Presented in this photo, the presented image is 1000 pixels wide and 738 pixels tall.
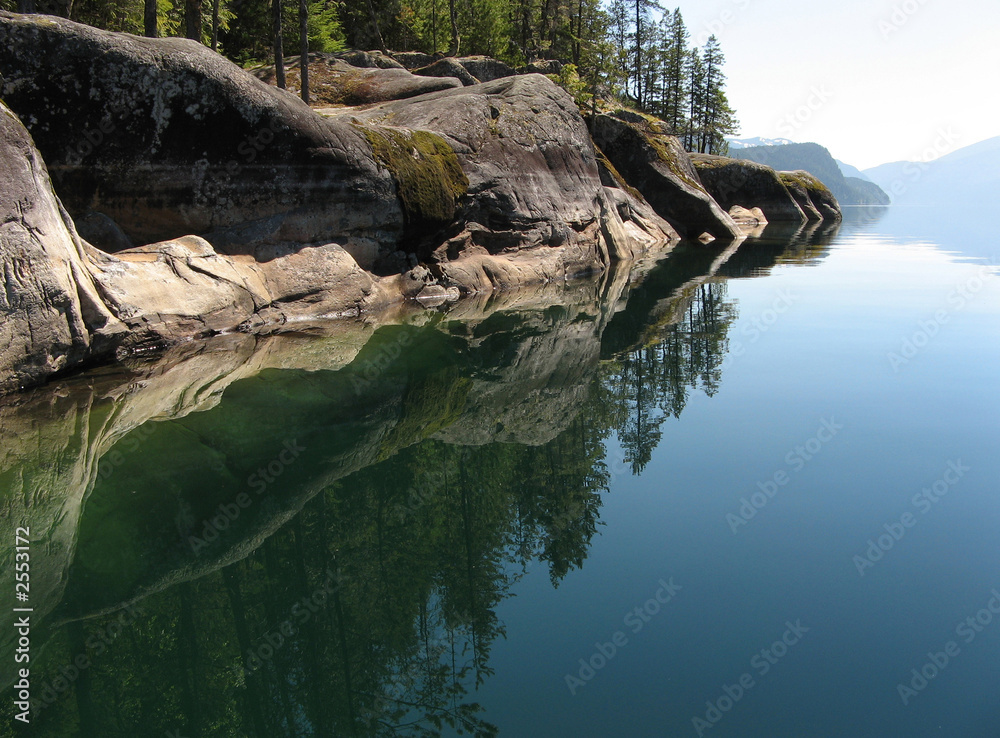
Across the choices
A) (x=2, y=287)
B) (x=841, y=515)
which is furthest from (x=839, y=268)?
(x=2, y=287)

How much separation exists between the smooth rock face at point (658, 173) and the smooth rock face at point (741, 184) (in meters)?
13.9

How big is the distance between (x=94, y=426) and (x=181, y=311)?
455 centimetres

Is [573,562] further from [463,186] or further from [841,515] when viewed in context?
[463,186]

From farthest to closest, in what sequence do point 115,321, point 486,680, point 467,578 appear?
1. point 115,321
2. point 467,578
3. point 486,680

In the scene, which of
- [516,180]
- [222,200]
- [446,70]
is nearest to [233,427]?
[222,200]

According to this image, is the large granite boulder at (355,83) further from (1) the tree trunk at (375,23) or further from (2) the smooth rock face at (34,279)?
(2) the smooth rock face at (34,279)

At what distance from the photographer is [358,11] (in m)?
41.2

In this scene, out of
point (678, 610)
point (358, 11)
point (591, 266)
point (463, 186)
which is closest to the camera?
point (678, 610)

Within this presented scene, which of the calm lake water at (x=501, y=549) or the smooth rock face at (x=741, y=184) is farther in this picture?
the smooth rock face at (x=741, y=184)

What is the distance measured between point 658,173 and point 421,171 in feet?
74.9

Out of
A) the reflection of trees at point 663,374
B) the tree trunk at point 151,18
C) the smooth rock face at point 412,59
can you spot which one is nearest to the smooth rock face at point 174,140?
the tree trunk at point 151,18

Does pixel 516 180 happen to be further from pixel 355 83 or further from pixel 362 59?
pixel 362 59

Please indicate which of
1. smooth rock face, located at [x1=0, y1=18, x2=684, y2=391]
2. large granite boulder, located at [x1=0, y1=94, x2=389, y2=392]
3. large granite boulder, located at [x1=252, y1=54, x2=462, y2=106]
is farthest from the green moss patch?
large granite boulder, located at [x1=252, y1=54, x2=462, y2=106]

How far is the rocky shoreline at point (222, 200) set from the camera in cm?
Answer: 1075
